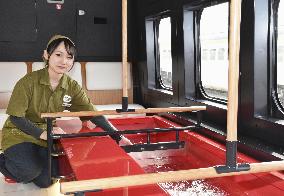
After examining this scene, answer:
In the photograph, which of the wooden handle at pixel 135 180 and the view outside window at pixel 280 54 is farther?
the view outside window at pixel 280 54

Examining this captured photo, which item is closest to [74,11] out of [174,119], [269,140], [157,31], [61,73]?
[157,31]

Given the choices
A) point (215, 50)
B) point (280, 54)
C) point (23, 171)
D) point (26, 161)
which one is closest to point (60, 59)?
point (26, 161)

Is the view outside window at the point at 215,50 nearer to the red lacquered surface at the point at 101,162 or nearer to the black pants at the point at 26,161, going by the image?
the red lacquered surface at the point at 101,162

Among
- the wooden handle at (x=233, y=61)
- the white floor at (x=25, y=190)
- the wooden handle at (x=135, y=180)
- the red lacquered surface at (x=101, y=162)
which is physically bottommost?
the white floor at (x=25, y=190)

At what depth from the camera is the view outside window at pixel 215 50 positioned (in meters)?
4.00

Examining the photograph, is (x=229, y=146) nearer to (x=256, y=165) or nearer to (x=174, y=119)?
(x=256, y=165)

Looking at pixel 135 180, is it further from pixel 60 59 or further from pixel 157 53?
pixel 157 53

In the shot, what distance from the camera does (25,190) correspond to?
3314mm

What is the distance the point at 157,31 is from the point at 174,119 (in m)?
2.18

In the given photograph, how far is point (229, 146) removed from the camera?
51.6 inches

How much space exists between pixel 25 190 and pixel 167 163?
1.40m

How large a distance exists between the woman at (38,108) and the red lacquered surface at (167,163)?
33 centimetres

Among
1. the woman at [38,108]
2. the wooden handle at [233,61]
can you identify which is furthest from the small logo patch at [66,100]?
the wooden handle at [233,61]

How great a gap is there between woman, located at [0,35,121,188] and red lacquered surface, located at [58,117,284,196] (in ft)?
1.07
